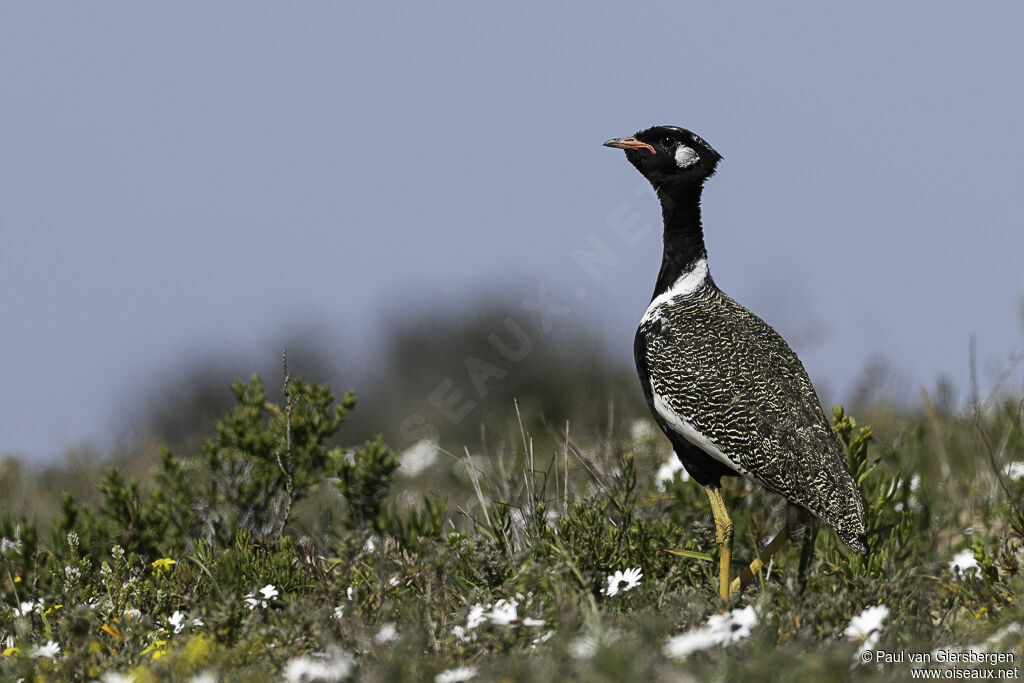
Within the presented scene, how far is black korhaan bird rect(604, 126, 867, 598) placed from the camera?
15.3 ft

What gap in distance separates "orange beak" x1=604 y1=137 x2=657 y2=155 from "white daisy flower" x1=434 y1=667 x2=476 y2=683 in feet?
11.0

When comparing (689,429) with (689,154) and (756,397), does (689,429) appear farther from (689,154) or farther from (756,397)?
(689,154)

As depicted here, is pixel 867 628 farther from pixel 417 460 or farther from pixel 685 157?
pixel 417 460

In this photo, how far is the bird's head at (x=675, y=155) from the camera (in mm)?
5766

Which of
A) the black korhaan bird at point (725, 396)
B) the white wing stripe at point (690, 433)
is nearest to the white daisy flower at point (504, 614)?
the black korhaan bird at point (725, 396)

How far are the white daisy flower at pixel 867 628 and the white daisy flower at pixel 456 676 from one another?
3.76 feet

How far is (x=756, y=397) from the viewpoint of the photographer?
487 centimetres

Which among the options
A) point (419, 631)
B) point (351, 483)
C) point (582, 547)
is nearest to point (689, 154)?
point (582, 547)

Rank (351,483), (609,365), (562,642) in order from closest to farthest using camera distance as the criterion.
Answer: (562,642), (351,483), (609,365)

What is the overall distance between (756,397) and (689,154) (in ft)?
4.93

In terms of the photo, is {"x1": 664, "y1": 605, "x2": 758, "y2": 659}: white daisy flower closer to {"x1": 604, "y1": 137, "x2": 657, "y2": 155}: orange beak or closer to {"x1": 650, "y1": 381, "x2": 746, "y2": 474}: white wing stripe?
{"x1": 650, "y1": 381, "x2": 746, "y2": 474}: white wing stripe

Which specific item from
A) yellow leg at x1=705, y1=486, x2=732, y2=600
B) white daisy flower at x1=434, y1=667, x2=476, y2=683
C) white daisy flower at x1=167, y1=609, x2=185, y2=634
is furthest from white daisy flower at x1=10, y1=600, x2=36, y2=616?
yellow leg at x1=705, y1=486, x2=732, y2=600

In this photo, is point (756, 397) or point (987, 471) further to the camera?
point (987, 471)

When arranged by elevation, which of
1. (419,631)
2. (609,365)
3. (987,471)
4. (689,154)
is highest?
(689,154)
